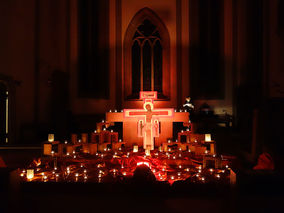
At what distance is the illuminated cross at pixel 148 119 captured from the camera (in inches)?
235

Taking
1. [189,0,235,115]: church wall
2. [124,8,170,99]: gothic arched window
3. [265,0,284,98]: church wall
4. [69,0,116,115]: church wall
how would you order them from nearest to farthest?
[265,0,284,98]: church wall → [189,0,235,115]: church wall → [69,0,116,115]: church wall → [124,8,170,99]: gothic arched window

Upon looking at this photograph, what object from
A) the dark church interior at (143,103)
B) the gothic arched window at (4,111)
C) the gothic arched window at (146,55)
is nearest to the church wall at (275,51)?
the dark church interior at (143,103)

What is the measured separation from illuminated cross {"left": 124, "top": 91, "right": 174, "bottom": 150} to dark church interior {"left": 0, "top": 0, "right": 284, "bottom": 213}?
0.03 meters

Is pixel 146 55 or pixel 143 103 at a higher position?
pixel 146 55

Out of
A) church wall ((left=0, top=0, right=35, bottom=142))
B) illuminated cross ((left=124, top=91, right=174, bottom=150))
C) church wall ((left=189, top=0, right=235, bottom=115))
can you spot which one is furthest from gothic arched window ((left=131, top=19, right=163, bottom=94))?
church wall ((left=0, top=0, right=35, bottom=142))

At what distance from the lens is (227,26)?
30.2 feet

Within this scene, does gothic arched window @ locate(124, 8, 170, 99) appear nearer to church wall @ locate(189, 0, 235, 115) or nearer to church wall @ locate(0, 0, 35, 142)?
church wall @ locate(189, 0, 235, 115)

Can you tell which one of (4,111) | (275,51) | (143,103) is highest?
(275,51)

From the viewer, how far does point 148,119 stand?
239 inches

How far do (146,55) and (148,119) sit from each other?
4591 mm

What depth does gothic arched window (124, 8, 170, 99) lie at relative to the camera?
9.66m

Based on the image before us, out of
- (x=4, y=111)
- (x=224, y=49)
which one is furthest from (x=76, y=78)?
(x=224, y=49)

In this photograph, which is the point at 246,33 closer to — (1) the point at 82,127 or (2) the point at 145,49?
(2) the point at 145,49

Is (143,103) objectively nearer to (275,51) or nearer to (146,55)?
(146,55)
